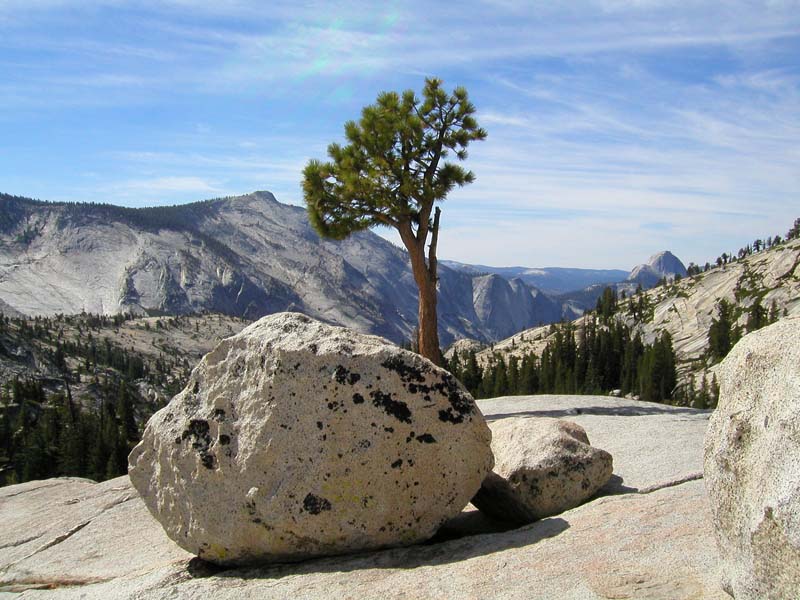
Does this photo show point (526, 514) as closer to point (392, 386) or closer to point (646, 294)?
point (392, 386)

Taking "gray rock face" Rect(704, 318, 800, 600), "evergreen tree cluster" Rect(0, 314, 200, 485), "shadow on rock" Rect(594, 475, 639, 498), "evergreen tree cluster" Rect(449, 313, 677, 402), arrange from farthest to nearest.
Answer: "evergreen tree cluster" Rect(449, 313, 677, 402)
"evergreen tree cluster" Rect(0, 314, 200, 485)
"shadow on rock" Rect(594, 475, 639, 498)
"gray rock face" Rect(704, 318, 800, 600)

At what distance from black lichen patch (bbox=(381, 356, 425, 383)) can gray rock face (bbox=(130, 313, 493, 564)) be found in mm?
16

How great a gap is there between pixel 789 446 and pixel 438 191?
1643cm

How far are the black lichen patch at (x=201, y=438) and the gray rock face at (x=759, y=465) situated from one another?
6265 millimetres

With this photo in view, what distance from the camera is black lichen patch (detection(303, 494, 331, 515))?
26.6 ft

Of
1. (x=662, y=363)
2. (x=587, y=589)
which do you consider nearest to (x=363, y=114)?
(x=587, y=589)

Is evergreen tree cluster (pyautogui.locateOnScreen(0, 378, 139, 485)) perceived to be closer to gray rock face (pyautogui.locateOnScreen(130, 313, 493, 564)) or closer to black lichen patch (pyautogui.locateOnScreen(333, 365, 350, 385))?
gray rock face (pyautogui.locateOnScreen(130, 313, 493, 564))

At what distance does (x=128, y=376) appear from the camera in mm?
176250

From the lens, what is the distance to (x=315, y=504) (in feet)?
26.7

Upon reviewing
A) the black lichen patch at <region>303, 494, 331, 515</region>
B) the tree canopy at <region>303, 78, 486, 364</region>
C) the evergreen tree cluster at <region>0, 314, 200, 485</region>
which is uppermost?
the tree canopy at <region>303, 78, 486, 364</region>

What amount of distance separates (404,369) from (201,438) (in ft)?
10.1

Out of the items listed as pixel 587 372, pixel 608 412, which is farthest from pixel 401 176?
pixel 587 372

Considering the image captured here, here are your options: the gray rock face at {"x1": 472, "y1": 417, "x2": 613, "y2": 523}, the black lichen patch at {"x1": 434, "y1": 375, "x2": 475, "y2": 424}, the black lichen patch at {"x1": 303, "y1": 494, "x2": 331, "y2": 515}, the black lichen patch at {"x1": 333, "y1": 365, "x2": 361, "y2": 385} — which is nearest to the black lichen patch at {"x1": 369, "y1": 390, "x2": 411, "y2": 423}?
the black lichen patch at {"x1": 333, "y1": 365, "x2": 361, "y2": 385}

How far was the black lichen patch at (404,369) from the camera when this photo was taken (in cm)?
876
